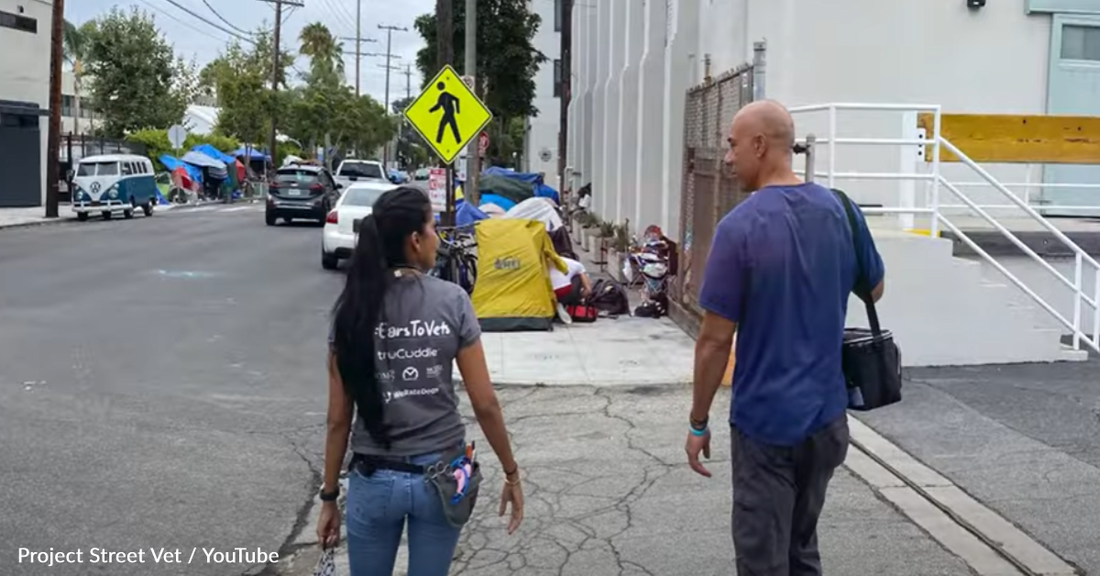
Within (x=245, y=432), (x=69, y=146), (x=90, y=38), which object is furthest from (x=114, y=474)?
(x=90, y=38)

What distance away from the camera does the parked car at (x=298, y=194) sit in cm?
3181

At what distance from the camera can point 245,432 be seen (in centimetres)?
827

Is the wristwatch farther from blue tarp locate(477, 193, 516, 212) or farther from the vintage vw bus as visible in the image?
the vintage vw bus

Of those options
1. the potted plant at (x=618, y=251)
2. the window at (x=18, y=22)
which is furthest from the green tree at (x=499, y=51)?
the potted plant at (x=618, y=251)

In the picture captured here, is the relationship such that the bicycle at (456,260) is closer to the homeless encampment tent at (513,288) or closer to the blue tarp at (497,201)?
the homeless encampment tent at (513,288)

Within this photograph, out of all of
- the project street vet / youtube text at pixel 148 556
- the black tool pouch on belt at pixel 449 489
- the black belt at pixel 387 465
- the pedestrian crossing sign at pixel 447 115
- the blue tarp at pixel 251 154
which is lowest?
the project street vet / youtube text at pixel 148 556

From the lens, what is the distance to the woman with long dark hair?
356 centimetres

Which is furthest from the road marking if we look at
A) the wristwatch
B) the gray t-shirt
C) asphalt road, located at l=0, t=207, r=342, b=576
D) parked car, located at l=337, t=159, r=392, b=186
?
parked car, located at l=337, t=159, r=392, b=186

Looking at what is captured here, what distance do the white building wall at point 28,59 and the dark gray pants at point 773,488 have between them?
36969mm

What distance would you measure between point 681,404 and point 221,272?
1209 cm

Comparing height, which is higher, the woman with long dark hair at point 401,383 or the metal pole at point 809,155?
the metal pole at point 809,155

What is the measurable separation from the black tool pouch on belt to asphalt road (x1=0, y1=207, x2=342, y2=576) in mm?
2366

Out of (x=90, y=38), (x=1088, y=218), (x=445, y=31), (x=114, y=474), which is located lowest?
(x=114, y=474)

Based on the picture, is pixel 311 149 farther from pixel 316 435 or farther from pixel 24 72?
pixel 316 435
